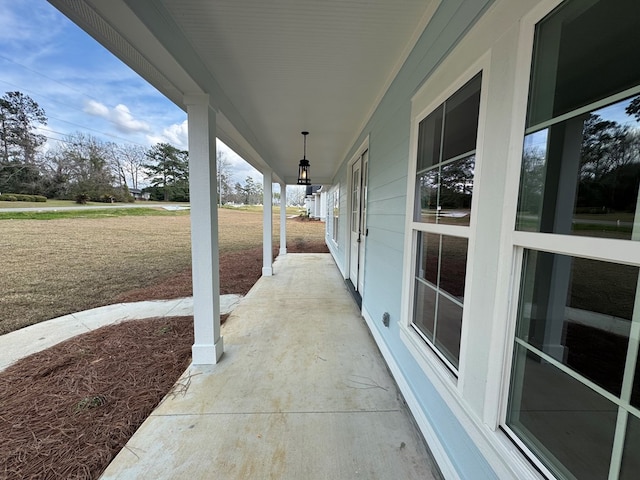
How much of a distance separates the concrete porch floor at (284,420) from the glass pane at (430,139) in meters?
1.80

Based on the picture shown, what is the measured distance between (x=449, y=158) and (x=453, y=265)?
61 cm

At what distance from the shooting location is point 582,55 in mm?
797

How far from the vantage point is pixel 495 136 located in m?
1.05

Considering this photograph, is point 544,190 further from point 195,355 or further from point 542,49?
point 195,355

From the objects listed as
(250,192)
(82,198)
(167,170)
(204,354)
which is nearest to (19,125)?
(82,198)

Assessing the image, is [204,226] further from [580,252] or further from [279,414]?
[580,252]

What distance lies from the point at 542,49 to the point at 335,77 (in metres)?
1.81

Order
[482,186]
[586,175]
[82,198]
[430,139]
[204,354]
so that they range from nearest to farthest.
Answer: [586,175] < [482,186] < [430,139] < [204,354] < [82,198]

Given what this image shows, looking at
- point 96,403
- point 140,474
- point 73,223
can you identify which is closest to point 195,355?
point 96,403

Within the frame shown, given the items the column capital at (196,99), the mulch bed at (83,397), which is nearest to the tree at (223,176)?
the mulch bed at (83,397)

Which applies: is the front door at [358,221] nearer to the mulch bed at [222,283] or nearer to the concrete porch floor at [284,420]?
the concrete porch floor at [284,420]

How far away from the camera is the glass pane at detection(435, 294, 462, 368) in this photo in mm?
→ 1412

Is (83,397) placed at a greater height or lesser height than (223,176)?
lesser

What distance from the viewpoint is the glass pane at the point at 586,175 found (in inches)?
25.1
